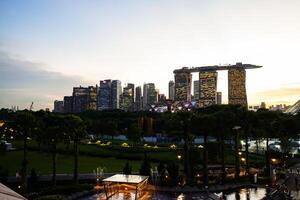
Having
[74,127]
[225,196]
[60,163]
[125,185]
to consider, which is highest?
[74,127]

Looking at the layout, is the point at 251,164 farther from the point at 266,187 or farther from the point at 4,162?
the point at 4,162

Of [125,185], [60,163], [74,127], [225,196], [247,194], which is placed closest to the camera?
[125,185]

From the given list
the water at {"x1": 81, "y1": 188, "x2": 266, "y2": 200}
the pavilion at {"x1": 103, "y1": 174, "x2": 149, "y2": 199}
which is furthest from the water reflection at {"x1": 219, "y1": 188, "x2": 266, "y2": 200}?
the pavilion at {"x1": 103, "y1": 174, "x2": 149, "y2": 199}

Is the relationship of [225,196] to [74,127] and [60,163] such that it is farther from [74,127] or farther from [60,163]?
[60,163]

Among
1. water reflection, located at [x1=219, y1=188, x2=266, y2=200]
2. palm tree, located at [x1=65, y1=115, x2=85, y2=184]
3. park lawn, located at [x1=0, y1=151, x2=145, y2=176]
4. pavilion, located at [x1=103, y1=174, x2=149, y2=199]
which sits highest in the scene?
palm tree, located at [x1=65, y1=115, x2=85, y2=184]

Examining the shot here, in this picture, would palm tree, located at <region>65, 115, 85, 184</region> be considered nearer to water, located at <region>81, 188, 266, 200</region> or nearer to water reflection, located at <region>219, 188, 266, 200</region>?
water, located at <region>81, 188, 266, 200</region>

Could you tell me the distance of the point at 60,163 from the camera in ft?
234

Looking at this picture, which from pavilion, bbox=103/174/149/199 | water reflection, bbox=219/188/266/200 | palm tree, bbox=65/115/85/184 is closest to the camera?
pavilion, bbox=103/174/149/199

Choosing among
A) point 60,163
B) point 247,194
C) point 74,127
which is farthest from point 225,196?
point 60,163

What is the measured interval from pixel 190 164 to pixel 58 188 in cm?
2071

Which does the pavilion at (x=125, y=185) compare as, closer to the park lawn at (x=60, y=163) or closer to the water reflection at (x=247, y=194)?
the water reflection at (x=247, y=194)

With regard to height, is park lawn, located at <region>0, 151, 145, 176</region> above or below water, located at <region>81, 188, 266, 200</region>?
above

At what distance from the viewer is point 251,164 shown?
74.5m

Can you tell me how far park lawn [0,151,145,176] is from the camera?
207ft
